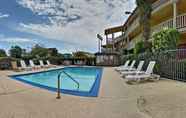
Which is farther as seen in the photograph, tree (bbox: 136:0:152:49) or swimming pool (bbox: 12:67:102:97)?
tree (bbox: 136:0:152:49)

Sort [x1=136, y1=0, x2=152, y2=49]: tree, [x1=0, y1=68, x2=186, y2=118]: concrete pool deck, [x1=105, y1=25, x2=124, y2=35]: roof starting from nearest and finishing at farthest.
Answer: [x1=0, y1=68, x2=186, y2=118]: concrete pool deck, [x1=136, y1=0, x2=152, y2=49]: tree, [x1=105, y1=25, x2=124, y2=35]: roof

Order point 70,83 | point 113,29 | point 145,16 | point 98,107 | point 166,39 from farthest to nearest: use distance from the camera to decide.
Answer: point 113,29
point 145,16
point 166,39
point 70,83
point 98,107

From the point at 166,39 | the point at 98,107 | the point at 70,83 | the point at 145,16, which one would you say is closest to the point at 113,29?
the point at 145,16

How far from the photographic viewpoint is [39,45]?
49281 mm

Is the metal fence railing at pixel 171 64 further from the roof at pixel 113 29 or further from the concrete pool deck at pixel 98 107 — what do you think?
the roof at pixel 113 29

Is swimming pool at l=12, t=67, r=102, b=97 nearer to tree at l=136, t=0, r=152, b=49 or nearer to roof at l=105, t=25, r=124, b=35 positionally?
tree at l=136, t=0, r=152, b=49

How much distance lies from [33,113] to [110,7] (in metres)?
20.8

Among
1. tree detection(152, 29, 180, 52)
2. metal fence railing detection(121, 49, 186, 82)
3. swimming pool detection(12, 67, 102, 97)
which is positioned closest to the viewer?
swimming pool detection(12, 67, 102, 97)

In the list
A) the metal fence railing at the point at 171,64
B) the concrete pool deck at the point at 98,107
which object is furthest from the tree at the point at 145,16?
the concrete pool deck at the point at 98,107

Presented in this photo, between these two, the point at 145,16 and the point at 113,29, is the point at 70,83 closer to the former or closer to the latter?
the point at 145,16

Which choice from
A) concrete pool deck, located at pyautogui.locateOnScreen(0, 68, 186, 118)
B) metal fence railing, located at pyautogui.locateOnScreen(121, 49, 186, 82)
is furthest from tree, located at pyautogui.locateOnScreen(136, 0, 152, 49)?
concrete pool deck, located at pyautogui.locateOnScreen(0, 68, 186, 118)

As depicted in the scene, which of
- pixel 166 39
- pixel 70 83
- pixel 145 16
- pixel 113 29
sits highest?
pixel 113 29

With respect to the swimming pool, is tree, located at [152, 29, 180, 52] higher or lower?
higher

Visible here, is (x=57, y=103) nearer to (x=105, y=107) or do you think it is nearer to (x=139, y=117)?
(x=105, y=107)
